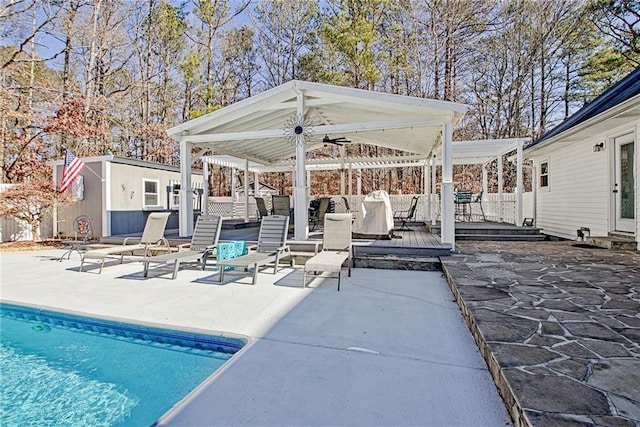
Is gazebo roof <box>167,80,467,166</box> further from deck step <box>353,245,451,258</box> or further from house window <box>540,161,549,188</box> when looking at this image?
house window <box>540,161,549,188</box>

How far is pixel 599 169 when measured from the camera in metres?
7.96

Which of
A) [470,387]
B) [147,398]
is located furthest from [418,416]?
[147,398]

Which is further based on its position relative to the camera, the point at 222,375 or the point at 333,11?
the point at 333,11

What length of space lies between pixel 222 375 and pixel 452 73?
1768 cm

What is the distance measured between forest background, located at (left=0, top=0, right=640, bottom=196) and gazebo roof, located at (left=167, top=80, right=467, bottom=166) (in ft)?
24.3

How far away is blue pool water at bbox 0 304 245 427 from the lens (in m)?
2.60

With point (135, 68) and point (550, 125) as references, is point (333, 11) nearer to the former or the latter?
point (135, 68)

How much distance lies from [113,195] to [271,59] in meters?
12.0

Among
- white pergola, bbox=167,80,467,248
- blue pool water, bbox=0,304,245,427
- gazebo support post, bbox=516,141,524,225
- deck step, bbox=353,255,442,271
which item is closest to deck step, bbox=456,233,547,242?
gazebo support post, bbox=516,141,524,225

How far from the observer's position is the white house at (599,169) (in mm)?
6766

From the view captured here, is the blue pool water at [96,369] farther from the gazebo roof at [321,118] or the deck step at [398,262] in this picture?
the gazebo roof at [321,118]

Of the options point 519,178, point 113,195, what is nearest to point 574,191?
point 519,178

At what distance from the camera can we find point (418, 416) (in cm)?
213

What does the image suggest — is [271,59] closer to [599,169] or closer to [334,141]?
[334,141]
